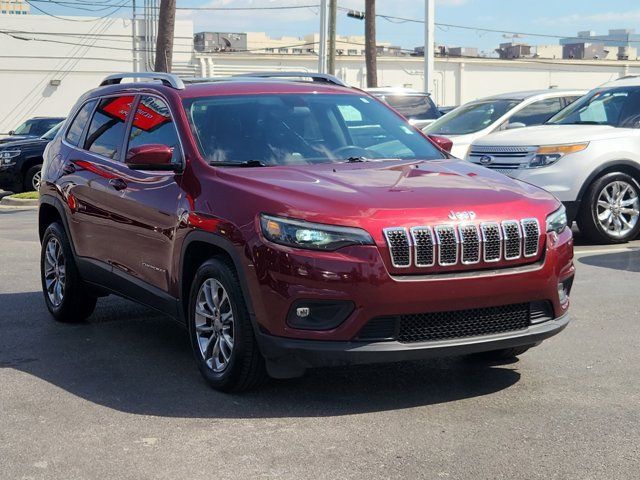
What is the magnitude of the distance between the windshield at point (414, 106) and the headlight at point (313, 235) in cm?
1510

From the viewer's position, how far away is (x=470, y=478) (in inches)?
173

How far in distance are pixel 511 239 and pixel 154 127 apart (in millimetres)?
2634

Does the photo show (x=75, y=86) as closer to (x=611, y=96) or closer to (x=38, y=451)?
(x=611, y=96)

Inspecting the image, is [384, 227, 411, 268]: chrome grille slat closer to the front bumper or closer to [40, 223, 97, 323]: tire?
the front bumper

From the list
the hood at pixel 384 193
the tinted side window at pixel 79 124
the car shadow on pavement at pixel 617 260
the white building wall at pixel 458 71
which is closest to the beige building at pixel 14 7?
the white building wall at pixel 458 71

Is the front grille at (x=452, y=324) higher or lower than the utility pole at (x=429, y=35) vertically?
lower

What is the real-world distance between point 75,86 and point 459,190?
52.3 m

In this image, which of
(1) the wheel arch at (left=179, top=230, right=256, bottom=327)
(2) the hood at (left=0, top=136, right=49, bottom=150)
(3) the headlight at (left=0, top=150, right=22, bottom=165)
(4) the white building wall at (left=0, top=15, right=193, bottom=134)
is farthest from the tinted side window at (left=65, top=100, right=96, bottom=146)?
(4) the white building wall at (left=0, top=15, right=193, bottom=134)

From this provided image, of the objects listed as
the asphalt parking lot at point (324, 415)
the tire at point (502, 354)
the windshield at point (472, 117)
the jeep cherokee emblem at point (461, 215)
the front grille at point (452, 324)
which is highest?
the windshield at point (472, 117)

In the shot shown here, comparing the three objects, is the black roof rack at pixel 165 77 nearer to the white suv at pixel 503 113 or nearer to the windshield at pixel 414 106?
the white suv at pixel 503 113

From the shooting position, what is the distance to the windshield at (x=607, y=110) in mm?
12117

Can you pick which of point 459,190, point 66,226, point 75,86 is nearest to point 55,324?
point 66,226

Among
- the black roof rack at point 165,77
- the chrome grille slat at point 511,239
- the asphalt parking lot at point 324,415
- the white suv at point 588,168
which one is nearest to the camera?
the asphalt parking lot at point 324,415

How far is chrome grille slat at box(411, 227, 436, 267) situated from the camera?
5.21m
